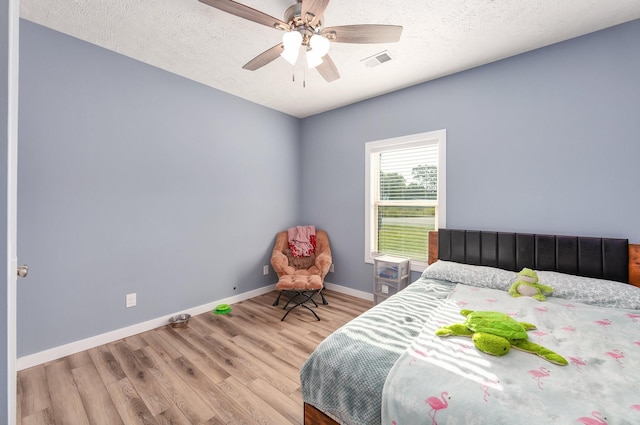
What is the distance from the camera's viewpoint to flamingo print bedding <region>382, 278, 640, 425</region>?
2.81 feet

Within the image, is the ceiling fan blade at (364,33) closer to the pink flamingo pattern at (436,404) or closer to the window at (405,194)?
the window at (405,194)

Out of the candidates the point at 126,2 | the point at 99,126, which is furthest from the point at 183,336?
the point at 126,2

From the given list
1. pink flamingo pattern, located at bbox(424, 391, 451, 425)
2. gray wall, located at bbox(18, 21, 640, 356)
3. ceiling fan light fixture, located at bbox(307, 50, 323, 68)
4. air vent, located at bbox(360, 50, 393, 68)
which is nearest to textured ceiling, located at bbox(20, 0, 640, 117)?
air vent, located at bbox(360, 50, 393, 68)

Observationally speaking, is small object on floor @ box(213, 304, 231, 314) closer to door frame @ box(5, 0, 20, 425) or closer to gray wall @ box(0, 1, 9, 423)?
door frame @ box(5, 0, 20, 425)

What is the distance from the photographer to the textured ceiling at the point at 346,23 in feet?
5.97

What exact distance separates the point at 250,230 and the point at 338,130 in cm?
189

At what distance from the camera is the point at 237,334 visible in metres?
2.52

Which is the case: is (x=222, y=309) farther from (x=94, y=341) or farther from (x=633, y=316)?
(x=633, y=316)

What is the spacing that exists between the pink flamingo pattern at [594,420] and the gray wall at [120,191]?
3106 mm

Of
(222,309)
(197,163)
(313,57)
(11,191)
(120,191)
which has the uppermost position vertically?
(313,57)

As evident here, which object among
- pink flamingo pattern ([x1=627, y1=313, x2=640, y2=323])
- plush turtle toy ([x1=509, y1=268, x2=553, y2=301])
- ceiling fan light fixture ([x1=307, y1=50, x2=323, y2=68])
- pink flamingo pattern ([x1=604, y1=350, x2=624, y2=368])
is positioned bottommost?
pink flamingo pattern ([x1=604, y1=350, x2=624, y2=368])

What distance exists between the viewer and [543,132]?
7.47 ft

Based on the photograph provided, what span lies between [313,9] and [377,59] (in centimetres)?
119

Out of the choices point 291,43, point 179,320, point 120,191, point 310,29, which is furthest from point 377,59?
point 179,320
